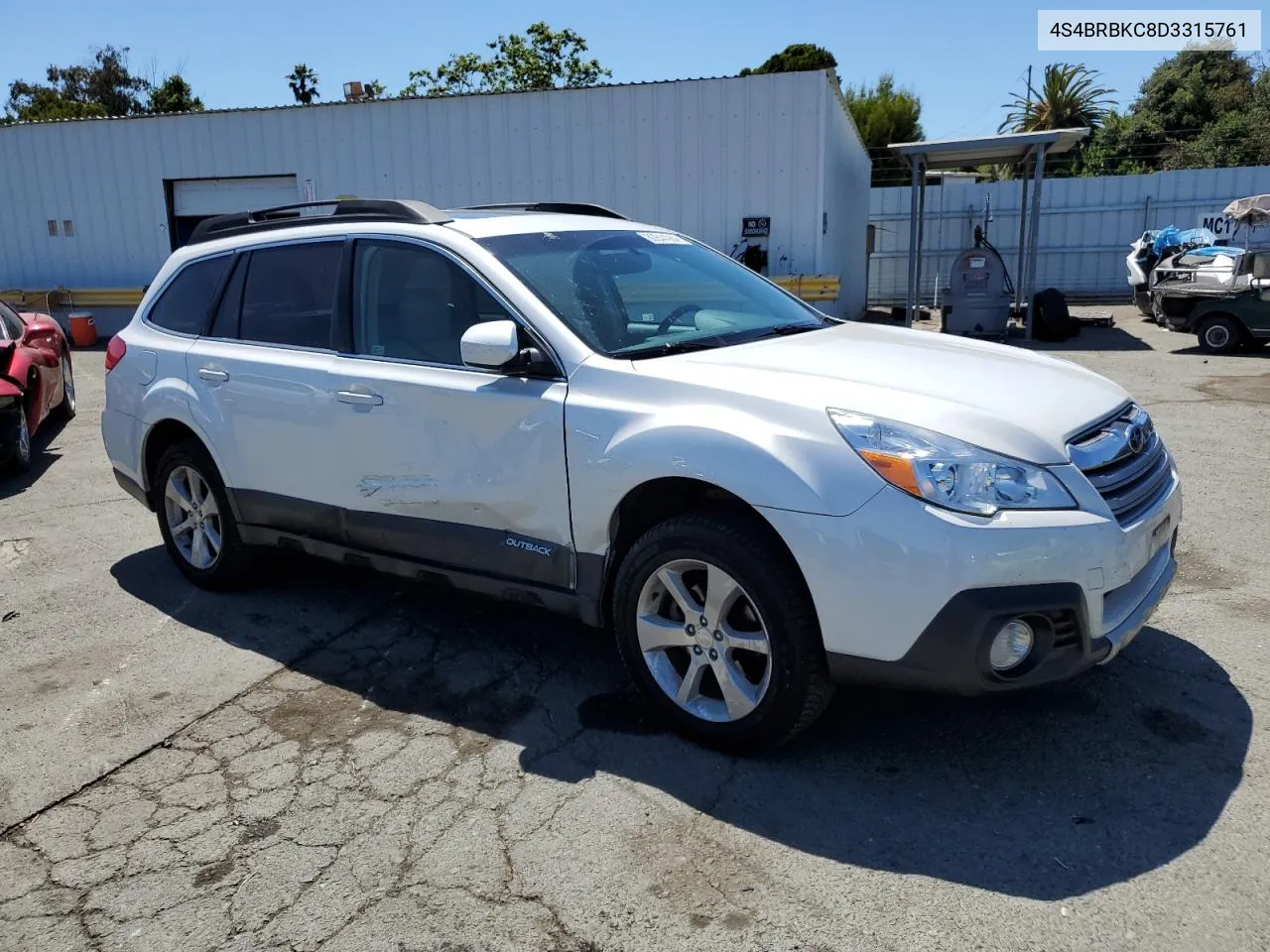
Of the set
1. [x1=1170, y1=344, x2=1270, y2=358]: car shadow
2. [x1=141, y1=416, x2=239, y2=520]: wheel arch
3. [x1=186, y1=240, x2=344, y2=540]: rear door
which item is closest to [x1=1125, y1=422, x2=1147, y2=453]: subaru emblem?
[x1=186, y1=240, x2=344, y2=540]: rear door

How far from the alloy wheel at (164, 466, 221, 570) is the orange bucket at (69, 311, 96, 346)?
1561 cm

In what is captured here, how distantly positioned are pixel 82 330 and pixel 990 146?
16.1 metres

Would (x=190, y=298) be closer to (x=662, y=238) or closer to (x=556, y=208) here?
(x=556, y=208)

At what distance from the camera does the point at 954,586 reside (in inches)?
113

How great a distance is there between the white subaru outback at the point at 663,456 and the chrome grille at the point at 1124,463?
1 cm

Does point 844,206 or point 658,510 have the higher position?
point 844,206

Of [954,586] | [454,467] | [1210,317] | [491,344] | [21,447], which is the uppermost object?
[491,344]

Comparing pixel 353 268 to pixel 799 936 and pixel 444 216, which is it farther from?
pixel 799 936

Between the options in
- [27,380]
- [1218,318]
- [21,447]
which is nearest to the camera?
[21,447]

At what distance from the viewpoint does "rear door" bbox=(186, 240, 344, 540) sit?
448 cm

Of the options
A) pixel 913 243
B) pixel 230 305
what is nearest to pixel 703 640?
pixel 230 305

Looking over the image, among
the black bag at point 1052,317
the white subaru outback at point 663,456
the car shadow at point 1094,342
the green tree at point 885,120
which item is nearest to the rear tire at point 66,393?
the white subaru outback at point 663,456

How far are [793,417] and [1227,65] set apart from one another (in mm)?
51300

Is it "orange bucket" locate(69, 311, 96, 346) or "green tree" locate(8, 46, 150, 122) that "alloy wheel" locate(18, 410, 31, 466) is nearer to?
"orange bucket" locate(69, 311, 96, 346)
